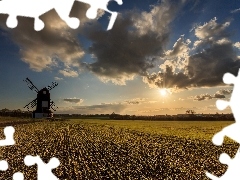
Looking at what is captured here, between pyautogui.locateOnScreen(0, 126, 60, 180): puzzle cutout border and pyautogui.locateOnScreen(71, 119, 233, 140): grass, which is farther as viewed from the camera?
pyautogui.locateOnScreen(71, 119, 233, 140): grass

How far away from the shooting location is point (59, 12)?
10383 millimetres

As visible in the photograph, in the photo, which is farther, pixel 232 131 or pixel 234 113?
pixel 234 113

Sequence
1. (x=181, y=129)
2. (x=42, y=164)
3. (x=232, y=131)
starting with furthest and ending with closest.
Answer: (x=181, y=129)
(x=232, y=131)
(x=42, y=164)

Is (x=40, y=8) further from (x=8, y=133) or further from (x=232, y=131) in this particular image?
(x=232, y=131)

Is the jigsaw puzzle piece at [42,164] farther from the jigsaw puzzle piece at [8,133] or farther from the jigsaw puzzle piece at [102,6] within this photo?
the jigsaw puzzle piece at [102,6]

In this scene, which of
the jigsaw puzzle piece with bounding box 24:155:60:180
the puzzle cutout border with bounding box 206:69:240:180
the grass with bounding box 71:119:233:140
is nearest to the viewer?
the jigsaw puzzle piece with bounding box 24:155:60:180

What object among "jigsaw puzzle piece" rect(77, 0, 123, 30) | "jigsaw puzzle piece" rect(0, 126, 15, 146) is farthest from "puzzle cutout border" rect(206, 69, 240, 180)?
"jigsaw puzzle piece" rect(0, 126, 15, 146)

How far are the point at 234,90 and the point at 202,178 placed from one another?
7223mm

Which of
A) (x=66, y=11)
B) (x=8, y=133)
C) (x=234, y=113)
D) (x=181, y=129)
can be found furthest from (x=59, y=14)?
(x=181, y=129)

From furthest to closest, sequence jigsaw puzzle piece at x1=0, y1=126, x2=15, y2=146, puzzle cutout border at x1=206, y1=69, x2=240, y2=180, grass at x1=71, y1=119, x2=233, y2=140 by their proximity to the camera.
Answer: grass at x1=71, y1=119, x2=233, y2=140 → puzzle cutout border at x1=206, y1=69, x2=240, y2=180 → jigsaw puzzle piece at x1=0, y1=126, x2=15, y2=146

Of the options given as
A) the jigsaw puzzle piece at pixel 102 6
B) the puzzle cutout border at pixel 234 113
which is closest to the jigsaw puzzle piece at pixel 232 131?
the puzzle cutout border at pixel 234 113

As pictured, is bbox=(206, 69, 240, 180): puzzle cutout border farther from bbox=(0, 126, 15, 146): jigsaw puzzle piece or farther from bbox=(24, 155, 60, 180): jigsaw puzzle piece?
bbox=(0, 126, 15, 146): jigsaw puzzle piece

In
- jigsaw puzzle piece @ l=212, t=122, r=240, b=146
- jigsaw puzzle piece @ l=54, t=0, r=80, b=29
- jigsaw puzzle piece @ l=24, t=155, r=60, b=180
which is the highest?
jigsaw puzzle piece @ l=54, t=0, r=80, b=29

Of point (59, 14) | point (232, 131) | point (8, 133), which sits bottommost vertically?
point (232, 131)
